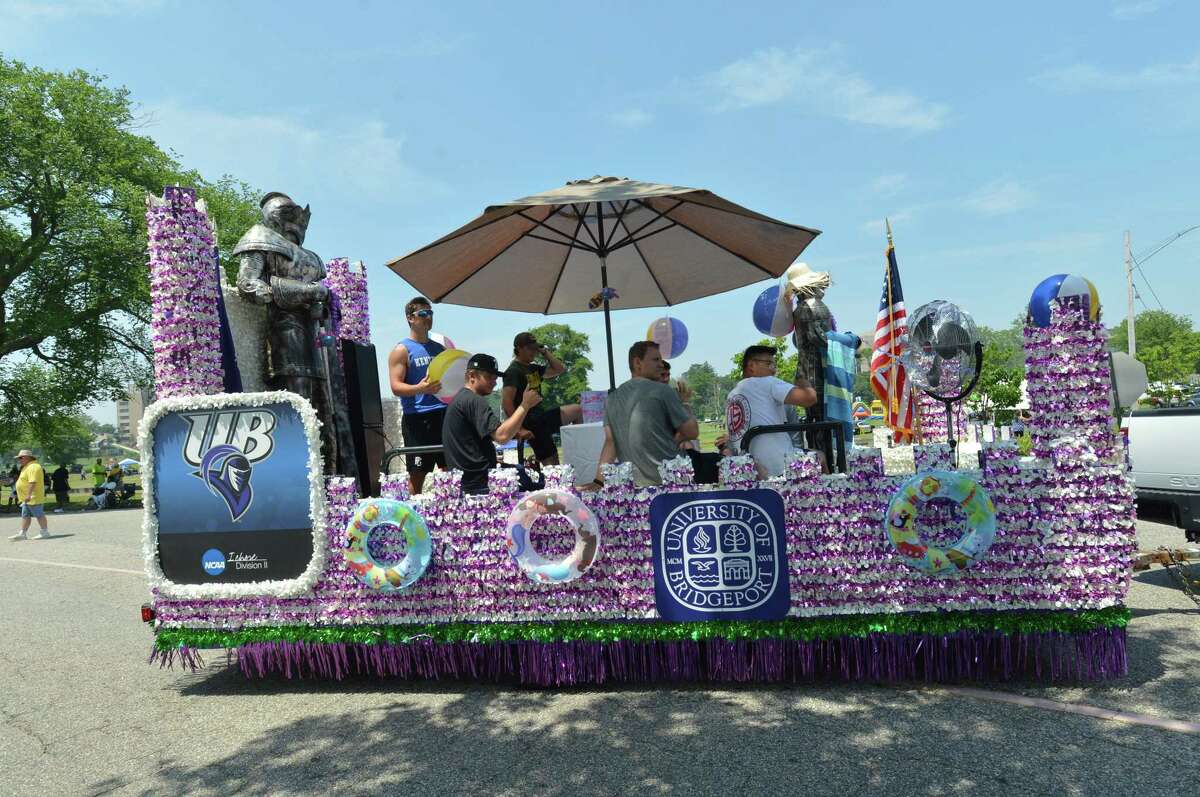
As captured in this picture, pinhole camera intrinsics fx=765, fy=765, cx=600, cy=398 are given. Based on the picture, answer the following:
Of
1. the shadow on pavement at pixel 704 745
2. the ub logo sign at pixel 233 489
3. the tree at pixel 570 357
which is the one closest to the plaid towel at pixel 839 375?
the shadow on pavement at pixel 704 745

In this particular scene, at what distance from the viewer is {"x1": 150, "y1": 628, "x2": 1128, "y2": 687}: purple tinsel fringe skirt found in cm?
409

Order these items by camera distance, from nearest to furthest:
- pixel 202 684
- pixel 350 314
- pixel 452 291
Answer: pixel 202 684, pixel 452 291, pixel 350 314

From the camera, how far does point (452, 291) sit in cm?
670

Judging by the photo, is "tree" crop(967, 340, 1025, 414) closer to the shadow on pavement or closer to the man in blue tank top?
the man in blue tank top

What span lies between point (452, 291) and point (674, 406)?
286cm

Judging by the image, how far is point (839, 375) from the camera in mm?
6699

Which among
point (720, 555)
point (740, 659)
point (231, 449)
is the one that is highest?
point (231, 449)

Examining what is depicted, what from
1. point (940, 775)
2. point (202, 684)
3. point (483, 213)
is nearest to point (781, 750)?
point (940, 775)

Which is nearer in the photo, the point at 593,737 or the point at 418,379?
the point at 593,737

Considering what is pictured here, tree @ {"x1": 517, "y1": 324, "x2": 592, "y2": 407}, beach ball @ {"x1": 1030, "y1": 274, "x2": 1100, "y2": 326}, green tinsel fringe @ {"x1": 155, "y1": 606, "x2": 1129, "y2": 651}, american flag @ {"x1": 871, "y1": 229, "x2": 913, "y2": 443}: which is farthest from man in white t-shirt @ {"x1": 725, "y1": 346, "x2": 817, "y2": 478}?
tree @ {"x1": 517, "y1": 324, "x2": 592, "y2": 407}

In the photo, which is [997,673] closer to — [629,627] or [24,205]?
[629,627]

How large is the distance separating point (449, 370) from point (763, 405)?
2334 mm

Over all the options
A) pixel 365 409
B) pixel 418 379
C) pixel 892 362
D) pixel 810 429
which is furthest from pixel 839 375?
pixel 365 409

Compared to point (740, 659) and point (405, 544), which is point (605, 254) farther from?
point (740, 659)
